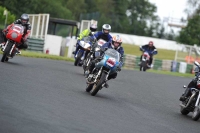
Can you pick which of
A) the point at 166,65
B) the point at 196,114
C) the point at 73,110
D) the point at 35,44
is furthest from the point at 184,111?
the point at 166,65

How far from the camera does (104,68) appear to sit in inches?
609

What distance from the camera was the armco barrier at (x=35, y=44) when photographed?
42.1 metres

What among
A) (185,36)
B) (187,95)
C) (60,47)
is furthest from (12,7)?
(187,95)

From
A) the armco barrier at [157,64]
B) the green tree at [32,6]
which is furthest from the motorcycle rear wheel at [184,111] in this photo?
the armco barrier at [157,64]

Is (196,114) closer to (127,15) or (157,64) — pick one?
(157,64)

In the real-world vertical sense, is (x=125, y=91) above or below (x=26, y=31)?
below

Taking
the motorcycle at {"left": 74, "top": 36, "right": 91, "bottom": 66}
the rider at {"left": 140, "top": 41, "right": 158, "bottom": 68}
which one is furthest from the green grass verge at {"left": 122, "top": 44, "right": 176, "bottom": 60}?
the motorcycle at {"left": 74, "top": 36, "right": 91, "bottom": 66}

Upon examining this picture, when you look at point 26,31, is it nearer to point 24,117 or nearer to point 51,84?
point 51,84

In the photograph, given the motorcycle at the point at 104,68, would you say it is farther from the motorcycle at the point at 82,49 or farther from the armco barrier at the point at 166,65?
the armco barrier at the point at 166,65

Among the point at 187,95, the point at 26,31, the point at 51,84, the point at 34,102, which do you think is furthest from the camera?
the point at 26,31

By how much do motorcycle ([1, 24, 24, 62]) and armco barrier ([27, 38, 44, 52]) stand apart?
70.5 ft

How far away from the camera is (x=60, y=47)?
1788 inches

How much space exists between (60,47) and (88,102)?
105 feet

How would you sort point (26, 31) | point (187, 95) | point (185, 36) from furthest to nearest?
point (185, 36) < point (26, 31) < point (187, 95)
